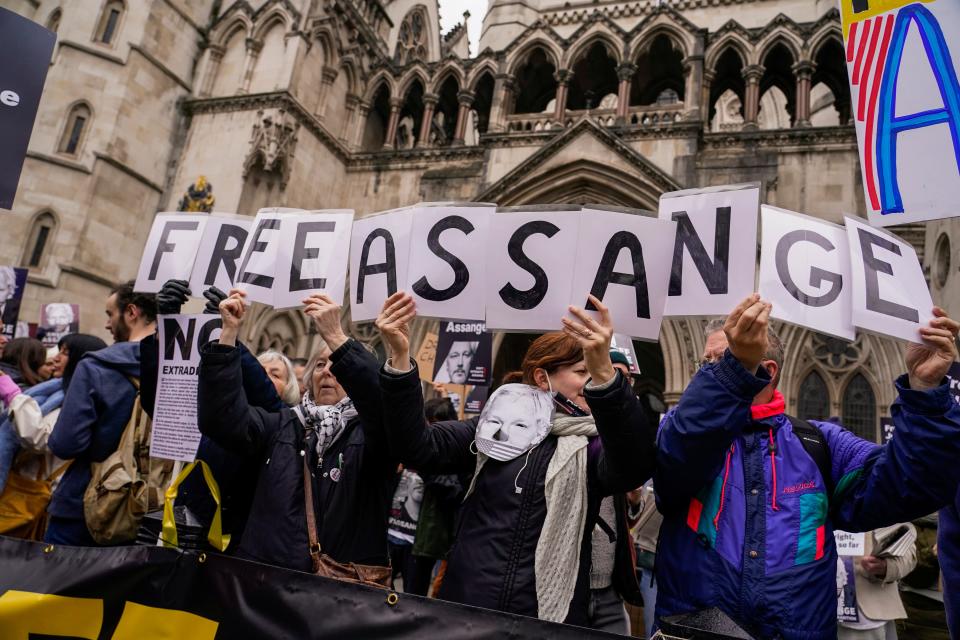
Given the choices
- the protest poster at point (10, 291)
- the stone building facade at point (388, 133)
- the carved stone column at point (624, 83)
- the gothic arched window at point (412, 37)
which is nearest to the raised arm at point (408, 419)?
the protest poster at point (10, 291)

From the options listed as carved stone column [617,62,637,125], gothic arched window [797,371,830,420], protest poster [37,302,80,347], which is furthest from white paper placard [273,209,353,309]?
carved stone column [617,62,637,125]

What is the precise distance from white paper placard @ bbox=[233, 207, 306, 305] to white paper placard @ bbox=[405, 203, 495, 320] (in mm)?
853

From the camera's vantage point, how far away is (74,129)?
13734 mm

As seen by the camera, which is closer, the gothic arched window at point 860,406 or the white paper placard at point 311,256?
the white paper placard at point 311,256

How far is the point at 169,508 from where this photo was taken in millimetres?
2787

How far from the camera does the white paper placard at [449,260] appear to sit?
3.03 metres

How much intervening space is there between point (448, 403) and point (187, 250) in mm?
2568

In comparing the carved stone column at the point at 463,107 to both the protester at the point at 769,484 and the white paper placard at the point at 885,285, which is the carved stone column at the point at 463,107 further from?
the protester at the point at 769,484

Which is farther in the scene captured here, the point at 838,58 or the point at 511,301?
the point at 838,58

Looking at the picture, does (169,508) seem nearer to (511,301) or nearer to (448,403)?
(511,301)

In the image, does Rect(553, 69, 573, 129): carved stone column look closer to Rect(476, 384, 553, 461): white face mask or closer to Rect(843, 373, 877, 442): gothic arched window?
Rect(843, 373, 877, 442): gothic arched window

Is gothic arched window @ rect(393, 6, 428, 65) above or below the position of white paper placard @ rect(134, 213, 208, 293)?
above

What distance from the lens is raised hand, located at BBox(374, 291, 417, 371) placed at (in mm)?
2447

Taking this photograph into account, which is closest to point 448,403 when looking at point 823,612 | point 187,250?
point 187,250
